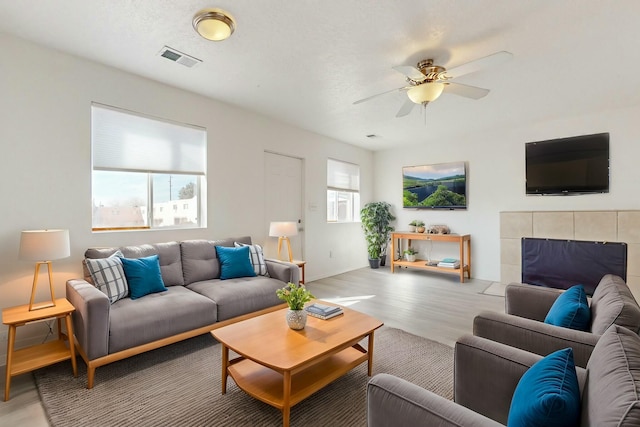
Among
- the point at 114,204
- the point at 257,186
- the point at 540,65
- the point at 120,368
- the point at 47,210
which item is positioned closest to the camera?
the point at 120,368

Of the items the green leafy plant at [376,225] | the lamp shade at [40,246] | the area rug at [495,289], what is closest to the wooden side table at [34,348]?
the lamp shade at [40,246]

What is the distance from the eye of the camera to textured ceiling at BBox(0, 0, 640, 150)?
6.88ft

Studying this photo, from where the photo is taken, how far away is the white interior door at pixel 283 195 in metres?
4.53

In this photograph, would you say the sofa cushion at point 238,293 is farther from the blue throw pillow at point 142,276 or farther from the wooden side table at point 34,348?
the wooden side table at point 34,348

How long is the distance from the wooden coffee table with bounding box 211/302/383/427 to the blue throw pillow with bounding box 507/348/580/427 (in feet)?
3.43

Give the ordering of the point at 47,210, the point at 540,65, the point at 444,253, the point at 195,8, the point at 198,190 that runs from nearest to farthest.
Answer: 1. the point at 195,8
2. the point at 47,210
3. the point at 540,65
4. the point at 198,190
5. the point at 444,253

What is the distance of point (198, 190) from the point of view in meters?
3.78

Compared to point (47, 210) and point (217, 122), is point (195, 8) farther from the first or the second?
point (47, 210)

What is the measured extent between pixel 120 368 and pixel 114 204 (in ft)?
5.18

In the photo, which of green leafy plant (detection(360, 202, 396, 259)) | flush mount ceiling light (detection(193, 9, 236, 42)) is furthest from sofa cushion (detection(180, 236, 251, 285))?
green leafy plant (detection(360, 202, 396, 259))

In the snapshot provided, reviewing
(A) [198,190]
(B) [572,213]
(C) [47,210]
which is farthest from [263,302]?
(B) [572,213]

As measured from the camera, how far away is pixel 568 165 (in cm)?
450

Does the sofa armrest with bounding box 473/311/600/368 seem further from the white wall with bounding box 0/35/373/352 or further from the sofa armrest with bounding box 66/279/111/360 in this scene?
the white wall with bounding box 0/35/373/352

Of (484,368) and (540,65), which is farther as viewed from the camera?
(540,65)
